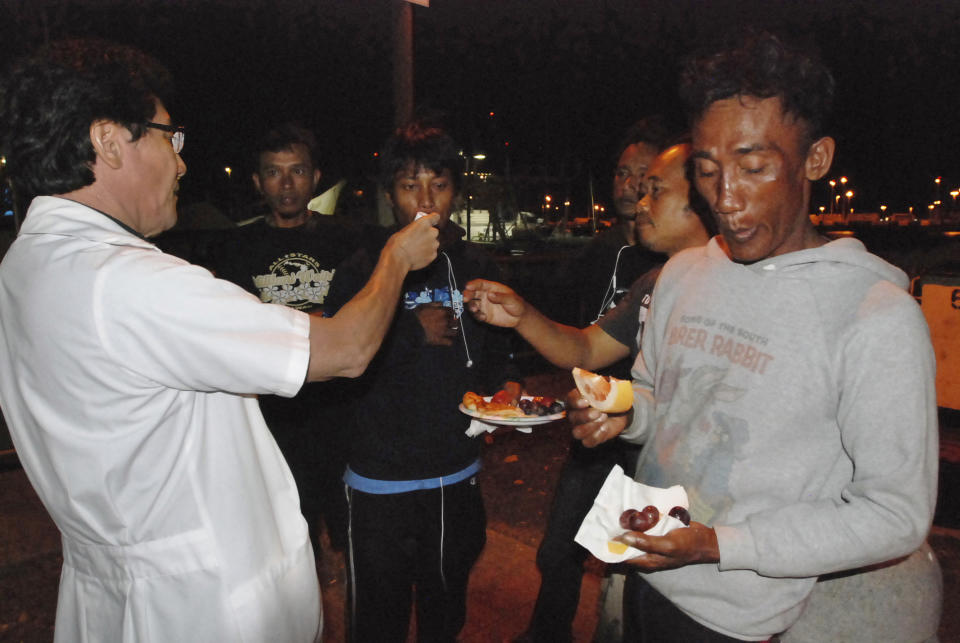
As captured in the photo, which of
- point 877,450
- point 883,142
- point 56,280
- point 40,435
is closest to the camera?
point 877,450

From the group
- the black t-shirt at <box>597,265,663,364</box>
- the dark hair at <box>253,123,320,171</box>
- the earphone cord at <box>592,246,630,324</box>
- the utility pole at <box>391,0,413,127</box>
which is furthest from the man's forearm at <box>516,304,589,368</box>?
the utility pole at <box>391,0,413,127</box>

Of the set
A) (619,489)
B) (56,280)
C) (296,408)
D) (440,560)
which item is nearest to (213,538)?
(56,280)

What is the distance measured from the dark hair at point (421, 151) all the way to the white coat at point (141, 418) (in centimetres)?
162

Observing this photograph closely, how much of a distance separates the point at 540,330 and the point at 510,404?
1.35 feet

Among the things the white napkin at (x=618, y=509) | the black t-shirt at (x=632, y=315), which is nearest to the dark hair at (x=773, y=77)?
the white napkin at (x=618, y=509)

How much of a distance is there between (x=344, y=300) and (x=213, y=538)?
148 cm

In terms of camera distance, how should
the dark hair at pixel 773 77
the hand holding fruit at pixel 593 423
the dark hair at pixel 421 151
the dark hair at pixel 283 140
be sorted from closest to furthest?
the dark hair at pixel 773 77
the hand holding fruit at pixel 593 423
the dark hair at pixel 421 151
the dark hair at pixel 283 140

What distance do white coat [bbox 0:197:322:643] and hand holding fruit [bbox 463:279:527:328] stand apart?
1.37 m

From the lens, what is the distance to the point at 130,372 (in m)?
1.62

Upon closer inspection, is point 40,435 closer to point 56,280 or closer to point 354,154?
point 56,280

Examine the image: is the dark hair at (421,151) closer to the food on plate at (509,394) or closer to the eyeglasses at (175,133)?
the food on plate at (509,394)

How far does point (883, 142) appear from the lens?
86.1 ft

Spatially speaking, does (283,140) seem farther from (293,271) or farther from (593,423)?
(593,423)

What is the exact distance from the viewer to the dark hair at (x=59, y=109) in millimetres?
1737
